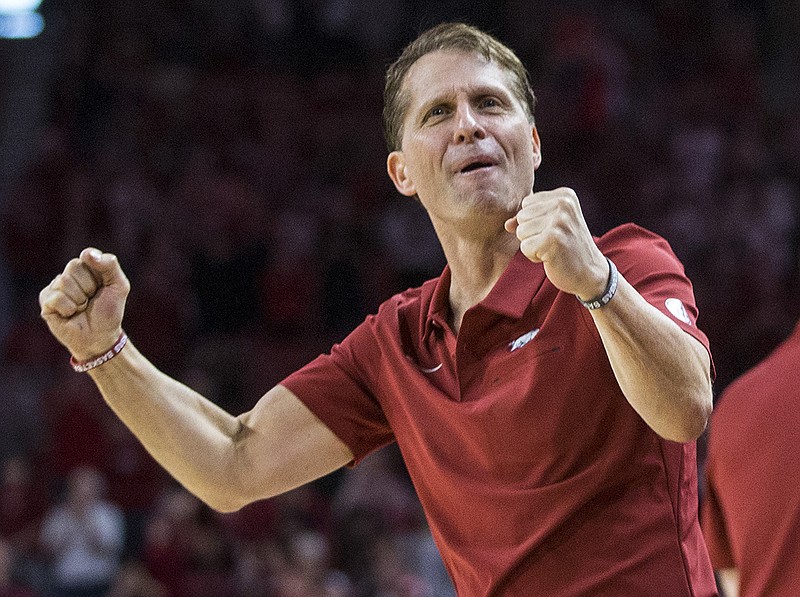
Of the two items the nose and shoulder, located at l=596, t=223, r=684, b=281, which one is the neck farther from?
shoulder, located at l=596, t=223, r=684, b=281

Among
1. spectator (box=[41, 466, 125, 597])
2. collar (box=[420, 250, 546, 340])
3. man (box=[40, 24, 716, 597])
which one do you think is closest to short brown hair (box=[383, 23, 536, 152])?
man (box=[40, 24, 716, 597])

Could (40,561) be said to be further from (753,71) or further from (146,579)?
(753,71)

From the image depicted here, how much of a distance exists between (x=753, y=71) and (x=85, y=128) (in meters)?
6.58

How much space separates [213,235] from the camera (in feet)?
33.9

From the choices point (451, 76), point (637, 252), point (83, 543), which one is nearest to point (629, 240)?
point (637, 252)

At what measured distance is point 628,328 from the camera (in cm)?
226

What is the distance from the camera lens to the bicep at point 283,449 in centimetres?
314

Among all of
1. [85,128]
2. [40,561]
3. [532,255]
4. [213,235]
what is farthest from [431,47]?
[85,128]

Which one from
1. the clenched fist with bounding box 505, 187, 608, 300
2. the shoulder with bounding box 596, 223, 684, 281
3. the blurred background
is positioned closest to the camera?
the clenched fist with bounding box 505, 187, 608, 300

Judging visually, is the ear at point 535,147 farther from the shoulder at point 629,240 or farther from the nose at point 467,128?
the shoulder at point 629,240

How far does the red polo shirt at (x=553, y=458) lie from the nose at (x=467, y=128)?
0.97ft

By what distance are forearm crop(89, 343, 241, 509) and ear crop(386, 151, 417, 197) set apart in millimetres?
786

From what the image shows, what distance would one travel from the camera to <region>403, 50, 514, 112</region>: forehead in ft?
9.84

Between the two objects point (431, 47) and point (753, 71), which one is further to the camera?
point (753, 71)
